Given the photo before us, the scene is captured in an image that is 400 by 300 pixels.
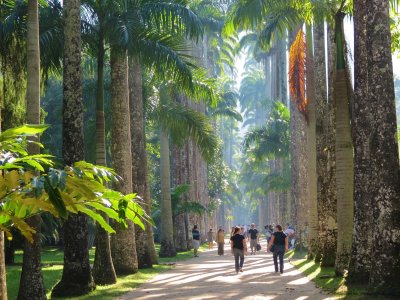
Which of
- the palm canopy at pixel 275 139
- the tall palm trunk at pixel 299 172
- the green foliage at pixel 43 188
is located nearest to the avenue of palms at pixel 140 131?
the green foliage at pixel 43 188

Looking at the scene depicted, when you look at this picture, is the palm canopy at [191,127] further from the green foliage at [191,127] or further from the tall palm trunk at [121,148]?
the tall palm trunk at [121,148]

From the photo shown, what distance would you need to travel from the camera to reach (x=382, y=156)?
1241 cm

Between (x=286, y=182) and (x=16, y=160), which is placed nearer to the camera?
(x=16, y=160)

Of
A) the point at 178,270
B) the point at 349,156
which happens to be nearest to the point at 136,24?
the point at 349,156

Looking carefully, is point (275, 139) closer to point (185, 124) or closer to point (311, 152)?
point (311, 152)

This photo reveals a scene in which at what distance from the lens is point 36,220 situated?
13.8m

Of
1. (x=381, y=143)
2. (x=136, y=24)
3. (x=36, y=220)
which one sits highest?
(x=136, y=24)

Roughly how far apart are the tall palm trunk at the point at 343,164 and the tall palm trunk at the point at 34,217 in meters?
7.47

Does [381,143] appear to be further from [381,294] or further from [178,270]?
[178,270]

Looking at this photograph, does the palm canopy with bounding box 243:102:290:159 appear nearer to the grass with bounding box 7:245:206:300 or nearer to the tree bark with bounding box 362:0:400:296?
the grass with bounding box 7:245:206:300

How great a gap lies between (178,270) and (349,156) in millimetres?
8980

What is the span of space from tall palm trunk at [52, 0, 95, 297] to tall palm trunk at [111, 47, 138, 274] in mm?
4571

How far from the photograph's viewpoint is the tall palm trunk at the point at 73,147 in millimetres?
15305

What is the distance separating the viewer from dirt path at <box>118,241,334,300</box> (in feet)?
48.0
